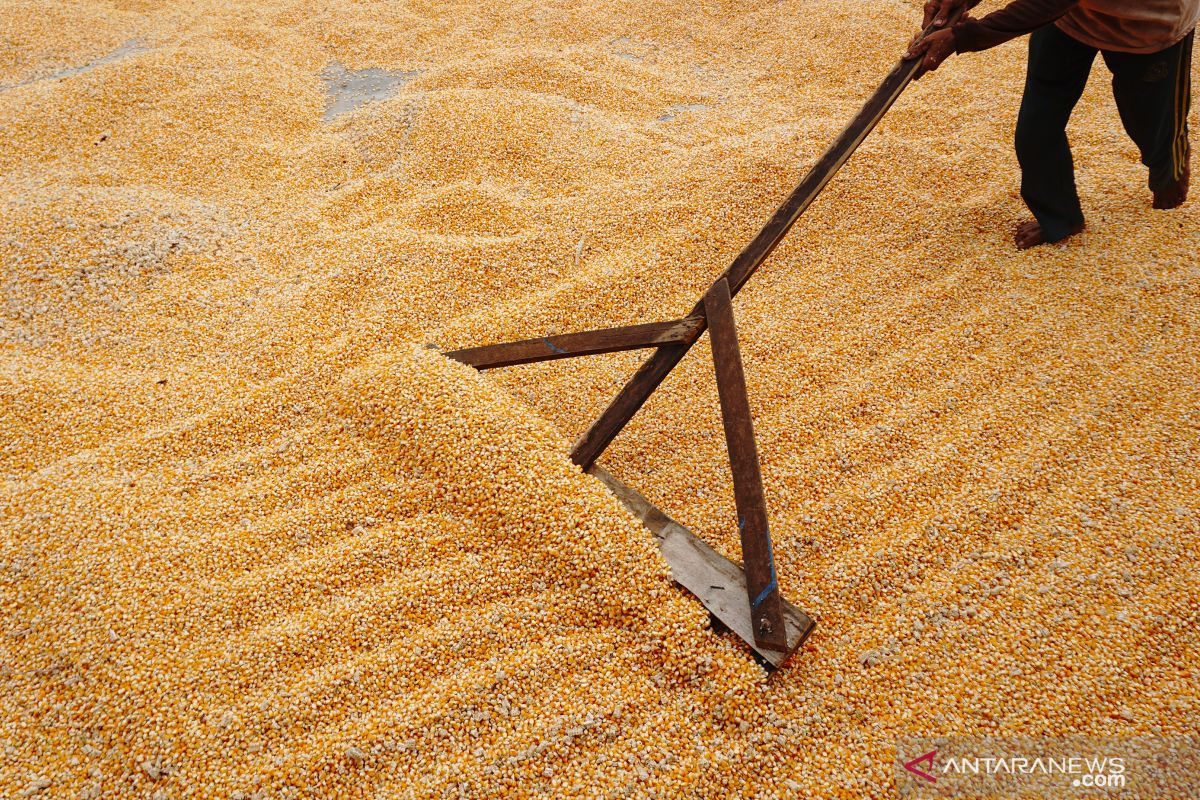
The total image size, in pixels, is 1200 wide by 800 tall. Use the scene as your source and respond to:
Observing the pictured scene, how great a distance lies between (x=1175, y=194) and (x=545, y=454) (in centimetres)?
282

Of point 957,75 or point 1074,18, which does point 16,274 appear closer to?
point 1074,18

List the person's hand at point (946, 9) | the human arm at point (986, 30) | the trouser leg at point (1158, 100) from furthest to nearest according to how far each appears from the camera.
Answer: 1. the trouser leg at point (1158, 100)
2. the person's hand at point (946, 9)
3. the human arm at point (986, 30)

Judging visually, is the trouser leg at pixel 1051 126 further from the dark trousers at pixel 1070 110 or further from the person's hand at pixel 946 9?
the person's hand at pixel 946 9

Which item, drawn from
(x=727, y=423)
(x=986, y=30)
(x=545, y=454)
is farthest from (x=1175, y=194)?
(x=545, y=454)

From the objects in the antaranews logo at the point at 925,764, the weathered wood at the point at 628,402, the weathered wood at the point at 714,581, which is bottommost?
the antaranews logo at the point at 925,764

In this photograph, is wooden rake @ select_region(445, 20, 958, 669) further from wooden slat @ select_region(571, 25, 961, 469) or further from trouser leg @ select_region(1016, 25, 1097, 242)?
trouser leg @ select_region(1016, 25, 1097, 242)

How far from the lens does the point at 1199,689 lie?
4.81 feet

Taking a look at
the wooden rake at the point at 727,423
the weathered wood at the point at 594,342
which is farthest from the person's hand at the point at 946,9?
the weathered wood at the point at 594,342

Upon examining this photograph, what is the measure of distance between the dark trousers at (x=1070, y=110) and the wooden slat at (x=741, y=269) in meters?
1.00

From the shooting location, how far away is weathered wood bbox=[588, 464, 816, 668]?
60.2 inches

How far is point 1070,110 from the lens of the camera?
2.58m

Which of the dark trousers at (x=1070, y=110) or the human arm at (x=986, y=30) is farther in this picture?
the dark trousers at (x=1070, y=110)

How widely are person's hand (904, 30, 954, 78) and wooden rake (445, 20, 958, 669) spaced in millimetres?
39

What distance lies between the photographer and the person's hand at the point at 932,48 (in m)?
2.10
